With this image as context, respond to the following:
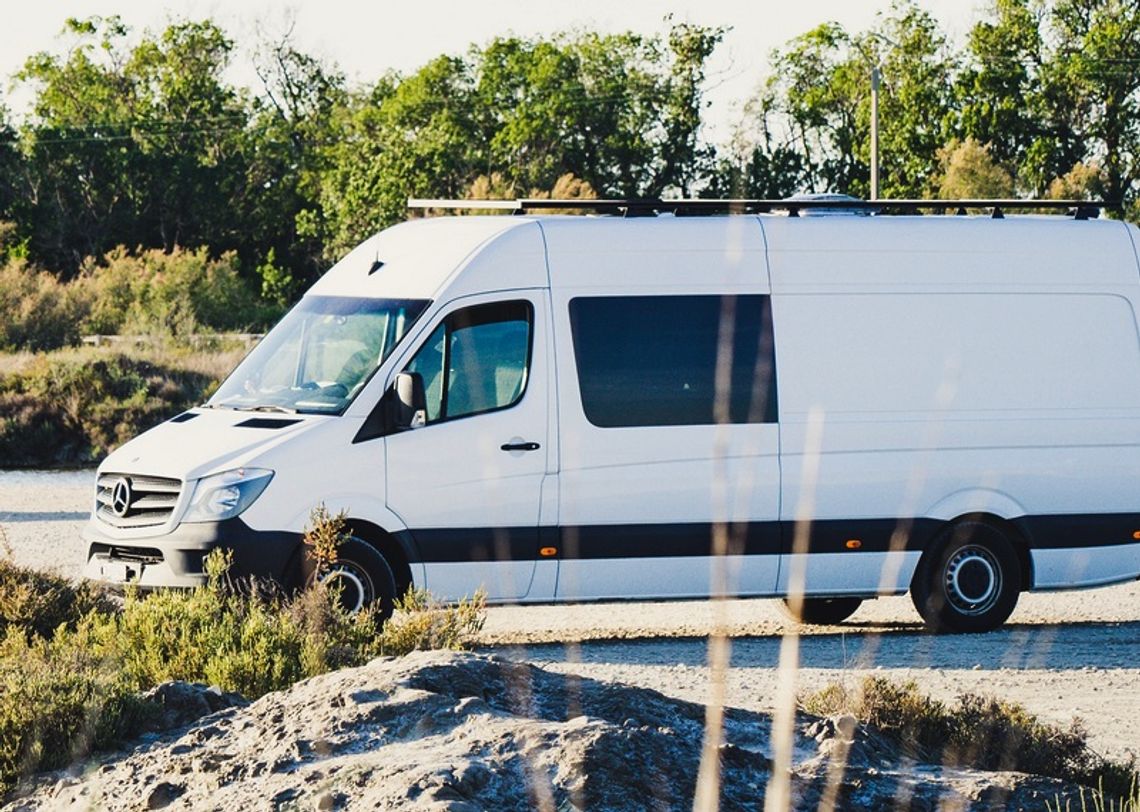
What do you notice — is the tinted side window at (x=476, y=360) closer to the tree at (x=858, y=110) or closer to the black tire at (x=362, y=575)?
the black tire at (x=362, y=575)

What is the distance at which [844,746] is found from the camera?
637cm

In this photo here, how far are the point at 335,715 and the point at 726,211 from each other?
257 inches

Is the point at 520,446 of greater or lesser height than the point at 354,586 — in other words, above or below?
above

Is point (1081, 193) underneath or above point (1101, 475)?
above

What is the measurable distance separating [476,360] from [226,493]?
62.4 inches

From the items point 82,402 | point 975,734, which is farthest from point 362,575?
point 82,402

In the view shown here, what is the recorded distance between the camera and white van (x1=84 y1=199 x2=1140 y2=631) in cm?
1102

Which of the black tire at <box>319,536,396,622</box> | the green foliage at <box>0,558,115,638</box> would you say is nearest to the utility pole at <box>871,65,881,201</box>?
→ the black tire at <box>319,536,396,622</box>

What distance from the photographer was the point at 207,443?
36.3ft

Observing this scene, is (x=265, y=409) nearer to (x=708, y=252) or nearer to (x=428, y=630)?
(x=708, y=252)

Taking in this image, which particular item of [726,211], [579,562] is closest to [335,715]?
[579,562]

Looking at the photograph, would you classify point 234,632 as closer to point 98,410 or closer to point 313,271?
point 98,410

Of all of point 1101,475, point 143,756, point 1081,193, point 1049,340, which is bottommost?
point 143,756

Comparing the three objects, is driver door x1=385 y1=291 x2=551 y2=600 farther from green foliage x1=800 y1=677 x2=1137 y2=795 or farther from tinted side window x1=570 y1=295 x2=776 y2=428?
green foliage x1=800 y1=677 x2=1137 y2=795
